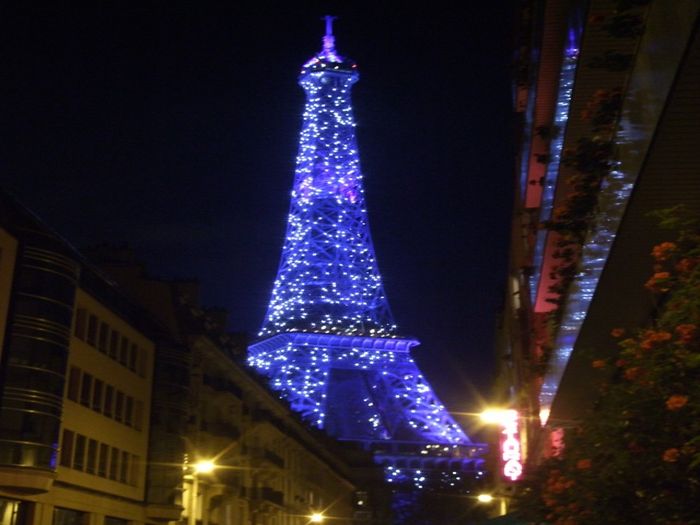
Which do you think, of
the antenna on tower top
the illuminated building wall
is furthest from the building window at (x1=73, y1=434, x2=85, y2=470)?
the antenna on tower top

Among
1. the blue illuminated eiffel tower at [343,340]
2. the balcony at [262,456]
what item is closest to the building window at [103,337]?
the balcony at [262,456]

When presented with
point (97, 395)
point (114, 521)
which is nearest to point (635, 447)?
point (97, 395)

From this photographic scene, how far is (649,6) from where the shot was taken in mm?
10141

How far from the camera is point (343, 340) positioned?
128875 millimetres

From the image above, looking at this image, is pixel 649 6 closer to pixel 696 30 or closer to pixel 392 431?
pixel 696 30

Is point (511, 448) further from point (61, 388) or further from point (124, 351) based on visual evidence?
point (61, 388)

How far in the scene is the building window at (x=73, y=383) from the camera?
37062 mm

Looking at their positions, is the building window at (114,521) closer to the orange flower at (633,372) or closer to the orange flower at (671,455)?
the orange flower at (633,372)

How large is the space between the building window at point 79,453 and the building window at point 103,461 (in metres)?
1.74

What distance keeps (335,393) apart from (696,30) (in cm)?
11883

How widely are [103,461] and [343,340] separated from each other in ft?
293

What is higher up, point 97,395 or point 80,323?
point 80,323

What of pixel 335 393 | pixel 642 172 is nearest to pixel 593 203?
pixel 642 172

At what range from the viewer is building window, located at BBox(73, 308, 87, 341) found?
1495 inches
